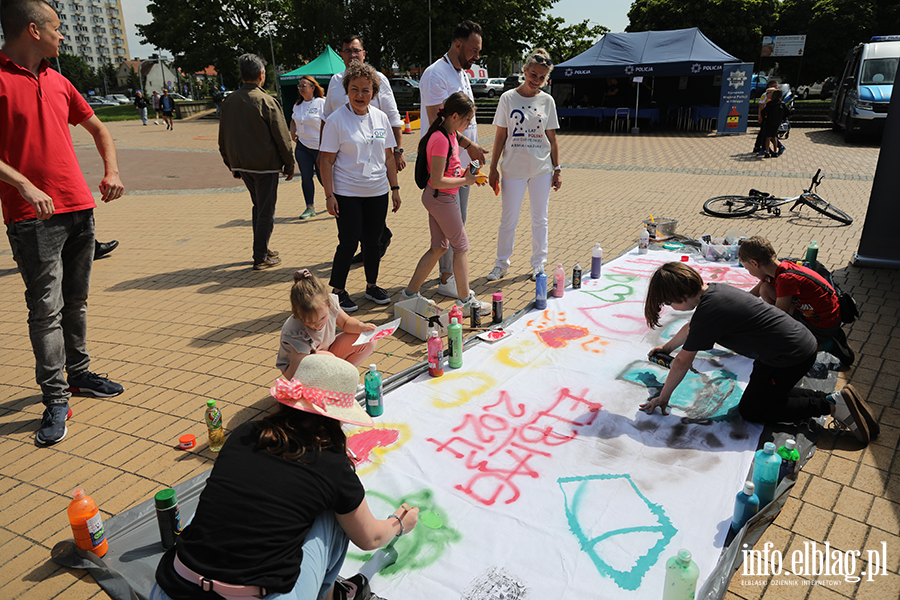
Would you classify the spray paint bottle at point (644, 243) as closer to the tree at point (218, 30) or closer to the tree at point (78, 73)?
the tree at point (218, 30)

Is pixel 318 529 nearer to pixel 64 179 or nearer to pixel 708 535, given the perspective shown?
pixel 708 535

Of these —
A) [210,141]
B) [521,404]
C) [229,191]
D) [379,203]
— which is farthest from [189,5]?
[521,404]

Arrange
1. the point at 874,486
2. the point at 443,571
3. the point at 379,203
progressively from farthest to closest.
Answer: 1. the point at 379,203
2. the point at 874,486
3. the point at 443,571

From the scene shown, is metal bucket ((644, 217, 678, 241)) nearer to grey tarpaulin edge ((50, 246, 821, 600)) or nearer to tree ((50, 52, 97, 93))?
grey tarpaulin edge ((50, 246, 821, 600))

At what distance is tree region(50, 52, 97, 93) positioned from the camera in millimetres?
81188

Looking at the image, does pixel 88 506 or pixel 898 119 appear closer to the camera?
pixel 88 506

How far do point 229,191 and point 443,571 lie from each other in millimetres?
10768

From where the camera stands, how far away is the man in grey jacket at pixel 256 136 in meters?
5.60

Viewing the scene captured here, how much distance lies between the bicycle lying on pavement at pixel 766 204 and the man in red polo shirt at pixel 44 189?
301 inches

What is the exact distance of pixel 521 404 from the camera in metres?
3.53

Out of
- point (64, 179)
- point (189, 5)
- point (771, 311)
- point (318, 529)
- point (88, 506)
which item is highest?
point (189, 5)

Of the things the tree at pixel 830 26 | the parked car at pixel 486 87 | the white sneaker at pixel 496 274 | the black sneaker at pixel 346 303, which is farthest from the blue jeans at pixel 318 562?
the tree at pixel 830 26

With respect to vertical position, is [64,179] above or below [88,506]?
above

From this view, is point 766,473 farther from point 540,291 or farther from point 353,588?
point 540,291
